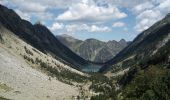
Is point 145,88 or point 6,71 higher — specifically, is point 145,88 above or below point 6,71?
below

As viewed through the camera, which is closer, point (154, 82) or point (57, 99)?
point (154, 82)

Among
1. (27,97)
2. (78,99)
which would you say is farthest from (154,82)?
(78,99)

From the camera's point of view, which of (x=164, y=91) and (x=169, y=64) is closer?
(x=164, y=91)

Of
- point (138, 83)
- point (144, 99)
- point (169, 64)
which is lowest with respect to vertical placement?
point (144, 99)

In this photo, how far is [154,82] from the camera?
390 feet

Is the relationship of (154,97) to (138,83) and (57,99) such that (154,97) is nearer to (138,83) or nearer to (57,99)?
(138,83)

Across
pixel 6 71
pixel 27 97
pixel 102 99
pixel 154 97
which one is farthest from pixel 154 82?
pixel 6 71

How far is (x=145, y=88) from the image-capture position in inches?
4719

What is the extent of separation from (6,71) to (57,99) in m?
34.0

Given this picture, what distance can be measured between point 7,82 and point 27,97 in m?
18.8

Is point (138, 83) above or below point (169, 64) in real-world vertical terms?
below

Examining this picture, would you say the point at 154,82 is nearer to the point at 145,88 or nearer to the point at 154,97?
the point at 145,88

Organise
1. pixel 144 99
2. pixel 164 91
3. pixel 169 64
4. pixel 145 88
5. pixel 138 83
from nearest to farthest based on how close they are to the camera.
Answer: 1. pixel 144 99
2. pixel 164 91
3. pixel 145 88
4. pixel 138 83
5. pixel 169 64

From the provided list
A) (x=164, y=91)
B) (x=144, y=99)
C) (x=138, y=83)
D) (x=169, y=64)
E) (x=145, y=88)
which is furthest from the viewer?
(x=169, y=64)
